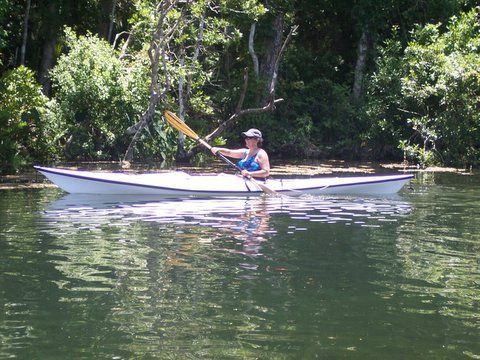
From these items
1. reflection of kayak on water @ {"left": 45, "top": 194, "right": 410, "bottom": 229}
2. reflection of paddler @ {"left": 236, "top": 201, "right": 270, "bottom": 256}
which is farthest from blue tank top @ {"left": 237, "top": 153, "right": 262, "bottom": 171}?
reflection of paddler @ {"left": 236, "top": 201, "right": 270, "bottom": 256}

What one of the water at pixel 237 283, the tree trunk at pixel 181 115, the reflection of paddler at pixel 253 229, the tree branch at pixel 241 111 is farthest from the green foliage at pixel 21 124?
the reflection of paddler at pixel 253 229

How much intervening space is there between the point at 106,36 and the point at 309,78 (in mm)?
6468

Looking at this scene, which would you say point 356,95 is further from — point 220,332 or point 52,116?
point 220,332

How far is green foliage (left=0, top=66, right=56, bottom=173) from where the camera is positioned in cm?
1623

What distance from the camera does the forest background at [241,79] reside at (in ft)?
62.5

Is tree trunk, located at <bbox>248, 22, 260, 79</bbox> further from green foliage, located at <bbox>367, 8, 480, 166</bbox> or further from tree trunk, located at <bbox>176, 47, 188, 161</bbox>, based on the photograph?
green foliage, located at <bbox>367, 8, 480, 166</bbox>

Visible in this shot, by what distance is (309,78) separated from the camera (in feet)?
83.1

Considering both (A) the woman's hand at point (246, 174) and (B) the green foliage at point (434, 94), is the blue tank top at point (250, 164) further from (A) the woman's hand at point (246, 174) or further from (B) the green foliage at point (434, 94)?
(B) the green foliage at point (434, 94)

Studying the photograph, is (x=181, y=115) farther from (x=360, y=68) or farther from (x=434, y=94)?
(x=360, y=68)

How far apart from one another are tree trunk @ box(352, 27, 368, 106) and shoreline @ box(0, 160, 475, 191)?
11.7 ft

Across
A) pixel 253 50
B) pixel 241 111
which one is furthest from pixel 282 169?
pixel 253 50

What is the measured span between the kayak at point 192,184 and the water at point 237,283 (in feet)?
3.72

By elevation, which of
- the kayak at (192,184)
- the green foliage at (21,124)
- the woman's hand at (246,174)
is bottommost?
the kayak at (192,184)

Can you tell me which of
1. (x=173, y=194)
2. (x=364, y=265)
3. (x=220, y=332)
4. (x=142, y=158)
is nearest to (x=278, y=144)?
(x=142, y=158)
